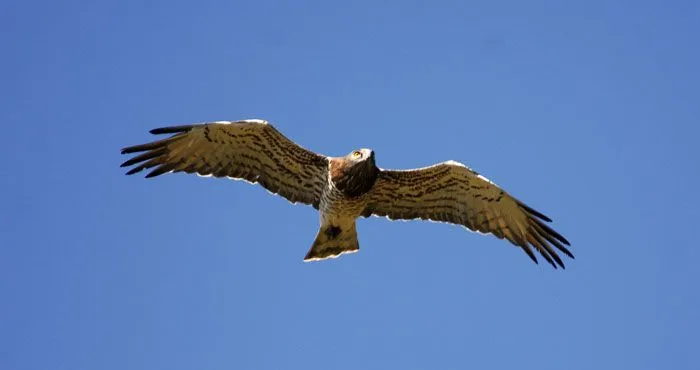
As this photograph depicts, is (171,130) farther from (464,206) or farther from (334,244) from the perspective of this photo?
(464,206)

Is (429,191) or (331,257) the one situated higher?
(429,191)

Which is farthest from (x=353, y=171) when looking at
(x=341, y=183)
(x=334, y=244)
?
(x=334, y=244)

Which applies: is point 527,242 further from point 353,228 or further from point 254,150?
point 254,150

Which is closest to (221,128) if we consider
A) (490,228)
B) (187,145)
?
(187,145)

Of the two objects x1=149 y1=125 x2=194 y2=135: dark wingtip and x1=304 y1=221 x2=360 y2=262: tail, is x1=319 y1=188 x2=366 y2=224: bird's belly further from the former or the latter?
x1=149 y1=125 x2=194 y2=135: dark wingtip


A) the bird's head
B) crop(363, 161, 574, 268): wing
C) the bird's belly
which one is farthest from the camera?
crop(363, 161, 574, 268): wing

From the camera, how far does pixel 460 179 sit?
1527 cm

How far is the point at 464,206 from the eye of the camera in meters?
15.6

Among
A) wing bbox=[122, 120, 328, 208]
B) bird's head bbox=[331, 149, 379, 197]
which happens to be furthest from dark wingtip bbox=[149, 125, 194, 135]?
bird's head bbox=[331, 149, 379, 197]

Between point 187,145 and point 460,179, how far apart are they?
3950 mm

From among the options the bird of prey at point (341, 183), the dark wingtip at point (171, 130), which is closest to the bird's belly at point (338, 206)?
the bird of prey at point (341, 183)

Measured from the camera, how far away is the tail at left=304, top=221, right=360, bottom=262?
50.6 ft

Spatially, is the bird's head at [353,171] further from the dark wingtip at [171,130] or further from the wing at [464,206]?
the dark wingtip at [171,130]

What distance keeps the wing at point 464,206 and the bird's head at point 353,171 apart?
531 millimetres
